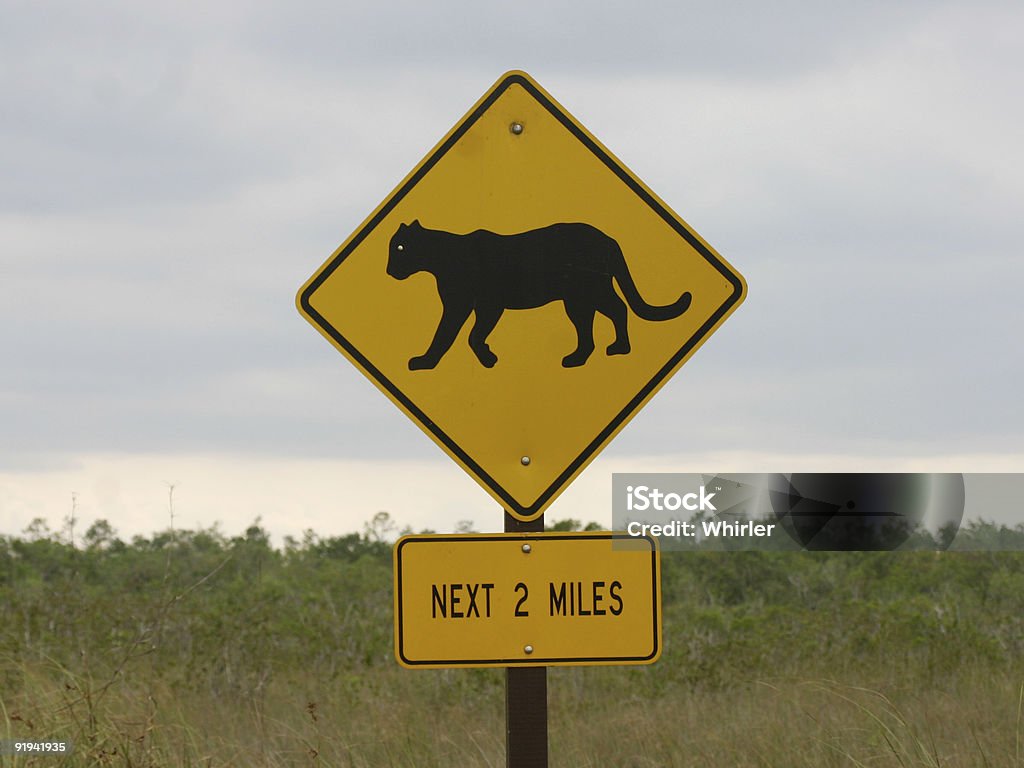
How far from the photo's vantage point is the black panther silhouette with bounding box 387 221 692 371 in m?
3.48

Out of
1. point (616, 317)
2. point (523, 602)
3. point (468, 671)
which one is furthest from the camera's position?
point (468, 671)

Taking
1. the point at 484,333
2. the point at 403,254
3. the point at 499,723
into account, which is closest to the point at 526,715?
the point at 484,333

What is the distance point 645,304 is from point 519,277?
1.32 ft

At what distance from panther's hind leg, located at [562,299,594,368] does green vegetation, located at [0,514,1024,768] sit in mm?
2715

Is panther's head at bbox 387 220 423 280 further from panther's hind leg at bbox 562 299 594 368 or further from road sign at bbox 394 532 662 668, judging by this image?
road sign at bbox 394 532 662 668

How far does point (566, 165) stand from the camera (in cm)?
361

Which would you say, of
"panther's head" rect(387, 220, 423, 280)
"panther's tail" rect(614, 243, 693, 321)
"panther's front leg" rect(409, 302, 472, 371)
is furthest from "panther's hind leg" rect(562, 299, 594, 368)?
"panther's head" rect(387, 220, 423, 280)

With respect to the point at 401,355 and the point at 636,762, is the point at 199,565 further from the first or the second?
the point at 401,355

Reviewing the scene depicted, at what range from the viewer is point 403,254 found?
137 inches

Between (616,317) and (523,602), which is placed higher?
(616,317)

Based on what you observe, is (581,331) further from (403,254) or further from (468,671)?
(468,671)

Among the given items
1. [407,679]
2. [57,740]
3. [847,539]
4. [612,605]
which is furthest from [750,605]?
[612,605]

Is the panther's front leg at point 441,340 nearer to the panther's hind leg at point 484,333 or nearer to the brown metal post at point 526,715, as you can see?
the panther's hind leg at point 484,333

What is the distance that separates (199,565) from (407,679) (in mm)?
7393
